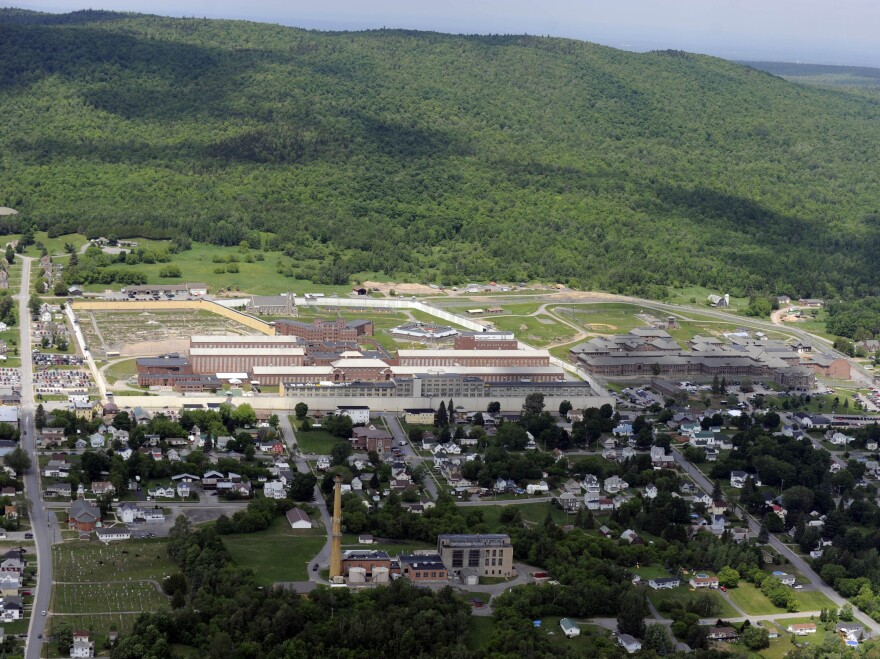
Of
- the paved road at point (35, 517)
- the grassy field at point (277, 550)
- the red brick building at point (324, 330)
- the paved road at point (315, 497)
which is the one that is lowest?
the paved road at point (315, 497)

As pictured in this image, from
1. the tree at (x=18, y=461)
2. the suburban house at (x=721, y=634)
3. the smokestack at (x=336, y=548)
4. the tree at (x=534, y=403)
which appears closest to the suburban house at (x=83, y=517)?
the tree at (x=18, y=461)

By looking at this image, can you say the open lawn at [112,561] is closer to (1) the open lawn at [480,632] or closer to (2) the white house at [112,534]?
(2) the white house at [112,534]

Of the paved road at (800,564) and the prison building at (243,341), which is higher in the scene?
the prison building at (243,341)

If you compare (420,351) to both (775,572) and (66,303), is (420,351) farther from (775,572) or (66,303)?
(775,572)

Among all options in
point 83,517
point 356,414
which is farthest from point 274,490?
point 356,414

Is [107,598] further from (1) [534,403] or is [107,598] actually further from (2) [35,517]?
(1) [534,403]

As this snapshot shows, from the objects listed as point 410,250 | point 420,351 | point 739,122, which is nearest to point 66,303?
point 420,351

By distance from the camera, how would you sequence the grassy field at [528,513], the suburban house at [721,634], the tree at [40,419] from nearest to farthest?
the suburban house at [721,634] → the grassy field at [528,513] → the tree at [40,419]
